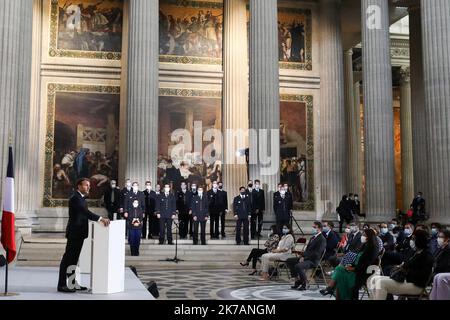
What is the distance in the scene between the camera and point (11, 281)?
8.87m

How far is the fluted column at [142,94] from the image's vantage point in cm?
1744

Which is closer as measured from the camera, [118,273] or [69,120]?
[118,273]

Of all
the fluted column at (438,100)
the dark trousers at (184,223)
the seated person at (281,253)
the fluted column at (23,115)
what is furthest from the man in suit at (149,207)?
the fluted column at (438,100)

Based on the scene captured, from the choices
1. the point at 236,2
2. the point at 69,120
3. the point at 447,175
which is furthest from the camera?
the point at 236,2

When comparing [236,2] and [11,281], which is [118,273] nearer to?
[11,281]

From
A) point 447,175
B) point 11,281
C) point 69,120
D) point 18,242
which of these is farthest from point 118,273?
point 69,120

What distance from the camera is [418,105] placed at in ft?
71.7

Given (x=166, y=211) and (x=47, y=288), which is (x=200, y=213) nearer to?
(x=166, y=211)

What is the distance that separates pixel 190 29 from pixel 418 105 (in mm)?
9360

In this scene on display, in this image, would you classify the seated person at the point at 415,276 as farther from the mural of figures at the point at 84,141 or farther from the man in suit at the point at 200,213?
the mural of figures at the point at 84,141

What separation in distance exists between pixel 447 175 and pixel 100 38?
44.0 feet

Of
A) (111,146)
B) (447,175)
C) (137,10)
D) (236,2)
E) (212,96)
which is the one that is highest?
(236,2)

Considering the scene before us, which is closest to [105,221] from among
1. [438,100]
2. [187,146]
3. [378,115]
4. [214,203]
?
[214,203]

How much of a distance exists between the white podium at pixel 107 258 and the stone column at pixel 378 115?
1147cm
